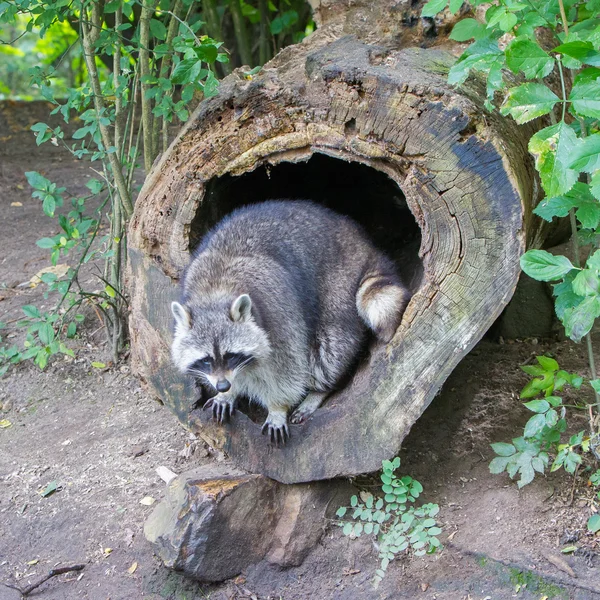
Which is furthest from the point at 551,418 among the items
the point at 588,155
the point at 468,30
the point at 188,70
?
the point at 188,70

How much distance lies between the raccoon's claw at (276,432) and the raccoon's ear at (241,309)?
468 mm

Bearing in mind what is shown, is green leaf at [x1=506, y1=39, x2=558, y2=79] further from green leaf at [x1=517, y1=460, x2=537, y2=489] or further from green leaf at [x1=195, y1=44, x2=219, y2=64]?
green leaf at [x1=517, y1=460, x2=537, y2=489]

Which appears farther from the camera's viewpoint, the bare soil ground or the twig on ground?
the twig on ground

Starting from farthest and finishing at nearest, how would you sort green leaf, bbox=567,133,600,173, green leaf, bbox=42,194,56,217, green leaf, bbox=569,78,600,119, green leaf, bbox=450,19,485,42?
green leaf, bbox=42,194,56,217, green leaf, bbox=450,19,485,42, green leaf, bbox=569,78,600,119, green leaf, bbox=567,133,600,173

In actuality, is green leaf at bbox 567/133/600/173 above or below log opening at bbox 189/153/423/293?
above

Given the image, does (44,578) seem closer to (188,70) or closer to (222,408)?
(222,408)

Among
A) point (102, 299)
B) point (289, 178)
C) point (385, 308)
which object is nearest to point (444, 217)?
point (385, 308)

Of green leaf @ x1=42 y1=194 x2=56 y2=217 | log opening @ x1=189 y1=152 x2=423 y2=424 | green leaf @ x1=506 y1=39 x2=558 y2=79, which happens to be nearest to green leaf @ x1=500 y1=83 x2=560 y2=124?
green leaf @ x1=506 y1=39 x2=558 y2=79

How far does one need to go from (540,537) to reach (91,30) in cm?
332

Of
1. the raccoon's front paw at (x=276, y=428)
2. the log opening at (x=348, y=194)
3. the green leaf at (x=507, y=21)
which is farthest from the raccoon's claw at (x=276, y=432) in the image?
the green leaf at (x=507, y=21)

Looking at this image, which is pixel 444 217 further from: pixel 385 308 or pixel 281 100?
pixel 281 100

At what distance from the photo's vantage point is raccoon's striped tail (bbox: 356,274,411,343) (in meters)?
2.91

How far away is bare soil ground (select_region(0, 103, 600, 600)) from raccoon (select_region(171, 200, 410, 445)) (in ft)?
1.80

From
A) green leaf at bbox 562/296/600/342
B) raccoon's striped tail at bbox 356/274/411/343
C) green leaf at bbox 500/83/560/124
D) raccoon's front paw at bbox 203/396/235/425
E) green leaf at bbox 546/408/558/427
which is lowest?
raccoon's front paw at bbox 203/396/235/425
